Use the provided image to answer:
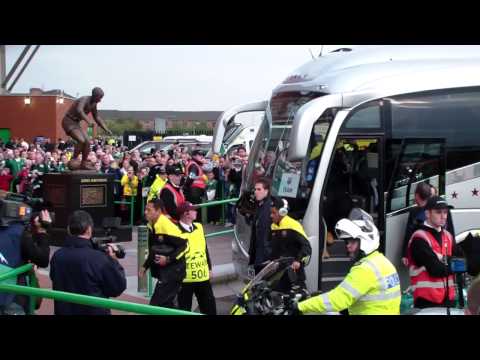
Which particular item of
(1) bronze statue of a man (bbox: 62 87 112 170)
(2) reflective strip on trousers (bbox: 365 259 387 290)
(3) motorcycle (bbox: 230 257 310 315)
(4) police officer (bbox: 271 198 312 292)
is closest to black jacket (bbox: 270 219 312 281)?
(4) police officer (bbox: 271 198 312 292)

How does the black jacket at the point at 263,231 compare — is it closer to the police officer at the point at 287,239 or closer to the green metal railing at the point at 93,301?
the police officer at the point at 287,239

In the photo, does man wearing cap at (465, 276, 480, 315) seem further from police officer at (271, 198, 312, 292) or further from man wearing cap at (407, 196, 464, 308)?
police officer at (271, 198, 312, 292)

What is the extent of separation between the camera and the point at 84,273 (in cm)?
553

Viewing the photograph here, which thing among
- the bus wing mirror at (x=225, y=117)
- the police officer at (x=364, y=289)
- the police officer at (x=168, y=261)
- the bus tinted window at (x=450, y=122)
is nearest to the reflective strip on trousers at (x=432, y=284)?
the police officer at (x=364, y=289)

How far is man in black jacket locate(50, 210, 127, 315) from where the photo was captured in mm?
5531

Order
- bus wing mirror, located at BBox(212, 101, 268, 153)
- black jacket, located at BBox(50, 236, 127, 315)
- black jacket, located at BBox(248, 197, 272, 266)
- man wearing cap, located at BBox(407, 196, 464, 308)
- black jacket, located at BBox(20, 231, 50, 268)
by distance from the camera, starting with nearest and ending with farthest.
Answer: black jacket, located at BBox(50, 236, 127, 315), black jacket, located at BBox(20, 231, 50, 268), man wearing cap, located at BBox(407, 196, 464, 308), black jacket, located at BBox(248, 197, 272, 266), bus wing mirror, located at BBox(212, 101, 268, 153)

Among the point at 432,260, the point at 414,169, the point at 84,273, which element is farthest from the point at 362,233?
the point at 414,169

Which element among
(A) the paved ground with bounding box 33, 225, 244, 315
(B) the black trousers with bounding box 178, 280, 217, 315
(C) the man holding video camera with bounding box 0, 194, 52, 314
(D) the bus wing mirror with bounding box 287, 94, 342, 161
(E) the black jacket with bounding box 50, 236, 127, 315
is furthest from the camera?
(A) the paved ground with bounding box 33, 225, 244, 315

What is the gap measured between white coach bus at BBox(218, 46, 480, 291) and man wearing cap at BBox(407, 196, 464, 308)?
88.2 inches

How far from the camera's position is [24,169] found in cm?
1930

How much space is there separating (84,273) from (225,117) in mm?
5607

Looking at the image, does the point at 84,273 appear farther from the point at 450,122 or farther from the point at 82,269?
the point at 450,122
